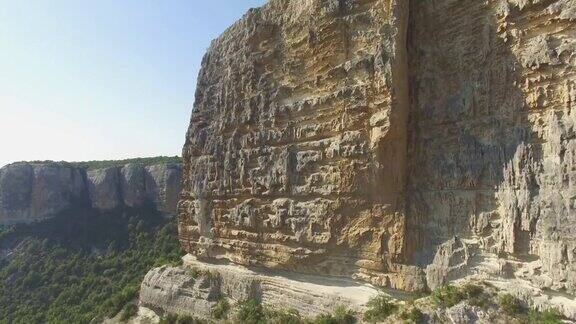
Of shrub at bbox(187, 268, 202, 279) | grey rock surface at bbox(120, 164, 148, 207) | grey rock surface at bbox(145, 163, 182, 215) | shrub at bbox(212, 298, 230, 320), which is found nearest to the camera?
shrub at bbox(212, 298, 230, 320)

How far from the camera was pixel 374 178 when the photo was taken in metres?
11.7

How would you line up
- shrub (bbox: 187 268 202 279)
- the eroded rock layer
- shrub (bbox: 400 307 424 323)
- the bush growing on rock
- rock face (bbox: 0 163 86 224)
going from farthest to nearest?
rock face (bbox: 0 163 86 224) < shrub (bbox: 187 268 202 279) < the eroded rock layer < shrub (bbox: 400 307 424 323) < the bush growing on rock

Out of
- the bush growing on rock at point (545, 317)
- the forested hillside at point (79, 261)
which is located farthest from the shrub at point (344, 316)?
the forested hillside at point (79, 261)

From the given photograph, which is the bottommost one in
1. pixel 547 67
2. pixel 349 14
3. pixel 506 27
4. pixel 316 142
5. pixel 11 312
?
pixel 11 312

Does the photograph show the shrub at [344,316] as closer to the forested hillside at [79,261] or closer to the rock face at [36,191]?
the forested hillside at [79,261]

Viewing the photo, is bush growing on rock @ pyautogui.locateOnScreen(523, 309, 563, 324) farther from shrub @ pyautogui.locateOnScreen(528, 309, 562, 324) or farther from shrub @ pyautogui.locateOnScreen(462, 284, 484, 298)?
shrub @ pyautogui.locateOnScreen(462, 284, 484, 298)

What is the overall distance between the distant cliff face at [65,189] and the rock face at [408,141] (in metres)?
34.4

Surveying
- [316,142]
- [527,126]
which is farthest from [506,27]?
[316,142]

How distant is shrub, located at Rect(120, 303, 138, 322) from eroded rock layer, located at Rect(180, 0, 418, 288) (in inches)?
246

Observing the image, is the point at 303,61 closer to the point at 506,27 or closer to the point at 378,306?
the point at 506,27

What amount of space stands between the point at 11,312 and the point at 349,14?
33881mm

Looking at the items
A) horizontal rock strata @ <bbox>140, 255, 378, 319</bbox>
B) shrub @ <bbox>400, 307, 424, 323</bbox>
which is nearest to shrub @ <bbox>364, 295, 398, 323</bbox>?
horizontal rock strata @ <bbox>140, 255, 378, 319</bbox>

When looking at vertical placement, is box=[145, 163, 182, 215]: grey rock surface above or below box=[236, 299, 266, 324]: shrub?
above

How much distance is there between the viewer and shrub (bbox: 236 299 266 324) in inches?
564
